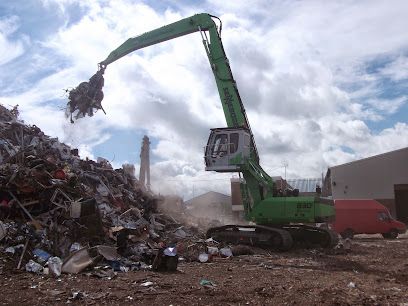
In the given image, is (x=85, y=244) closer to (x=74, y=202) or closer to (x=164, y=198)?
(x=74, y=202)

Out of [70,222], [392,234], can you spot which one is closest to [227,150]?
[70,222]

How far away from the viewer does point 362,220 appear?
845 inches

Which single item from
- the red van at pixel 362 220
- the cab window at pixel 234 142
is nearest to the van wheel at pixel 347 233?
the red van at pixel 362 220

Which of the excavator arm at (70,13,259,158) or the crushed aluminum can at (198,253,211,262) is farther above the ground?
the excavator arm at (70,13,259,158)

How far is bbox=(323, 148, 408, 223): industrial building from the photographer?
3241 centimetres

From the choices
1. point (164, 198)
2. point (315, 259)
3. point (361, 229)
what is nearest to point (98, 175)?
point (164, 198)

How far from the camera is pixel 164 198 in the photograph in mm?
19391

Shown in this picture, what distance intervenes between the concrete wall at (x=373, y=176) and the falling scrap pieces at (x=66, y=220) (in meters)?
20.9

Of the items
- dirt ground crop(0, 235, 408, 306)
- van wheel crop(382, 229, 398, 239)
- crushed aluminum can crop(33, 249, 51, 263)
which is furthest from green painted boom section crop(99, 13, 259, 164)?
van wheel crop(382, 229, 398, 239)

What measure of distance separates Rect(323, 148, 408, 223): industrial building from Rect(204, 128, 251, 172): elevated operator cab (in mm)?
21116

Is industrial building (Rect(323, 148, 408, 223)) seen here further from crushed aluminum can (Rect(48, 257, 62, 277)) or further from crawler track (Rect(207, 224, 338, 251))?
crushed aluminum can (Rect(48, 257, 62, 277))

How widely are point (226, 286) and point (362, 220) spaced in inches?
584

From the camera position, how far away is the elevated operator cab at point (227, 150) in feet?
47.6

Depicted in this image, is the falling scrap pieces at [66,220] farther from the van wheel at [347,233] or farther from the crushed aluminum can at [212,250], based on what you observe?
the van wheel at [347,233]
